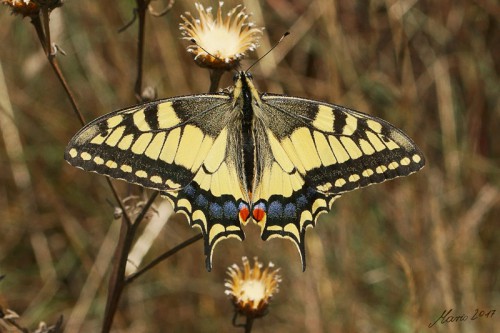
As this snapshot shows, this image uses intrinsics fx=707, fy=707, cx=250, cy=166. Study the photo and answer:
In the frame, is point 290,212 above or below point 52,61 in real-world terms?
below

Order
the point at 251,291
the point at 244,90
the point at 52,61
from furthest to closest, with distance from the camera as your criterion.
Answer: the point at 251,291, the point at 244,90, the point at 52,61

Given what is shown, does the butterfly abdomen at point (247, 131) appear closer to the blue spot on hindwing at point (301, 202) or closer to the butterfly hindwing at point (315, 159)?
the butterfly hindwing at point (315, 159)

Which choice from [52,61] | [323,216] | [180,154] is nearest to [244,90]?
[180,154]

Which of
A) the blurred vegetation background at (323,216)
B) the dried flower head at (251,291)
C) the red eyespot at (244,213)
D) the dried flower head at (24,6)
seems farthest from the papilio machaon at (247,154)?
the blurred vegetation background at (323,216)

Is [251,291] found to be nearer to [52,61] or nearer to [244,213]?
[244,213]

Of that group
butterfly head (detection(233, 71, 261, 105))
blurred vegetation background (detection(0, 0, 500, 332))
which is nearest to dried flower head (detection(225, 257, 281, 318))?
butterfly head (detection(233, 71, 261, 105))
